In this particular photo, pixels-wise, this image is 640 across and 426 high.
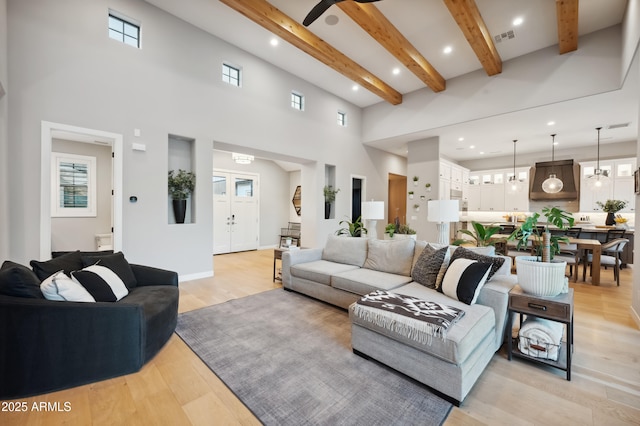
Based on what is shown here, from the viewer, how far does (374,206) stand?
4258 millimetres

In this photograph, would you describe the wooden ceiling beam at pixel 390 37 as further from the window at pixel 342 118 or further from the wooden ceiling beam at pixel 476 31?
the window at pixel 342 118

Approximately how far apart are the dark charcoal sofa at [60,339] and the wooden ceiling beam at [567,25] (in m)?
5.85

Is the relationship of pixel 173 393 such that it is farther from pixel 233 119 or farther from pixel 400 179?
pixel 400 179

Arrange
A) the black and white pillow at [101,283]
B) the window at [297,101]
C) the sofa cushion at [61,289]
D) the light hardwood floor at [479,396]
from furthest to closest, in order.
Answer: the window at [297,101] → the black and white pillow at [101,283] → the sofa cushion at [61,289] → the light hardwood floor at [479,396]

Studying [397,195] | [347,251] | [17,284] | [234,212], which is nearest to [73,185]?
[234,212]

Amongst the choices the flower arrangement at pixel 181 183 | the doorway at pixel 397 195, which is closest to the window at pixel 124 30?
the flower arrangement at pixel 181 183

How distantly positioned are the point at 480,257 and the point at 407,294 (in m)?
0.78

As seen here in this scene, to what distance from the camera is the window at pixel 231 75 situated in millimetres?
4979

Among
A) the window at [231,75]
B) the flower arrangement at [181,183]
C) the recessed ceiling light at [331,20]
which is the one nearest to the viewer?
the recessed ceiling light at [331,20]

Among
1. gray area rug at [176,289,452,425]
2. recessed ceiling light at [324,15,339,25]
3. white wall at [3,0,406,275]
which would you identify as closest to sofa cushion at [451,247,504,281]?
gray area rug at [176,289,452,425]

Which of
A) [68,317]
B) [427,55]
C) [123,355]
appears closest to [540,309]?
[123,355]

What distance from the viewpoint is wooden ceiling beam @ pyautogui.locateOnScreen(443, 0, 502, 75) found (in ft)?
11.4

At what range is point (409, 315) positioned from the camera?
191 cm

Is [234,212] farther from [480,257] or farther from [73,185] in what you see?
[480,257]
